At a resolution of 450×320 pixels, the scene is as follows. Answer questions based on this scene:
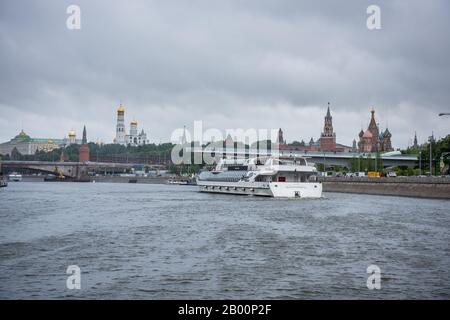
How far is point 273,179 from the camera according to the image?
67.6m

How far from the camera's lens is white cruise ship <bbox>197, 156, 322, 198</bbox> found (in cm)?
6406

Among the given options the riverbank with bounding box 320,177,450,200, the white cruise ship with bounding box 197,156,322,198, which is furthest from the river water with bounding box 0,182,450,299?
the riverbank with bounding box 320,177,450,200

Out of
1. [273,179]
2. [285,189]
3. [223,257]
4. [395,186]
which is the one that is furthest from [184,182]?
[223,257]

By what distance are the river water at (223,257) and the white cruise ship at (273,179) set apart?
2578 centimetres

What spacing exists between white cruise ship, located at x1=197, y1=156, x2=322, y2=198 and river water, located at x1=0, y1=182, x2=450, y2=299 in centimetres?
2578

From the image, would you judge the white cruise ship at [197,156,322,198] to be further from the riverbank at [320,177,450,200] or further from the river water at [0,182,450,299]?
the river water at [0,182,450,299]

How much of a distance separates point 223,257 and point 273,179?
150 feet

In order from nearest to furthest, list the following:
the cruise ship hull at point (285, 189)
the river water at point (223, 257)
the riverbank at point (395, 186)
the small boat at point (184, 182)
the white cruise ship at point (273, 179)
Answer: the river water at point (223, 257), the cruise ship hull at point (285, 189), the white cruise ship at point (273, 179), the riverbank at point (395, 186), the small boat at point (184, 182)

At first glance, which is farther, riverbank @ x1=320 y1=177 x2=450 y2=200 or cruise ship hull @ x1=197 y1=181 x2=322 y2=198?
riverbank @ x1=320 y1=177 x2=450 y2=200

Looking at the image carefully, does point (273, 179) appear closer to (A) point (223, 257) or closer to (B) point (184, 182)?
(A) point (223, 257)

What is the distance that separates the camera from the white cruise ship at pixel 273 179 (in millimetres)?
64062

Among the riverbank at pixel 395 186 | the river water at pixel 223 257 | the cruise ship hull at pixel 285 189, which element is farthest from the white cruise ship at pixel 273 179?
the river water at pixel 223 257

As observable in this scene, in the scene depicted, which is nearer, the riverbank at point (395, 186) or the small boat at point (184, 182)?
the riverbank at point (395, 186)

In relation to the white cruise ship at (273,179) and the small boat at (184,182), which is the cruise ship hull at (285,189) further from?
the small boat at (184,182)
